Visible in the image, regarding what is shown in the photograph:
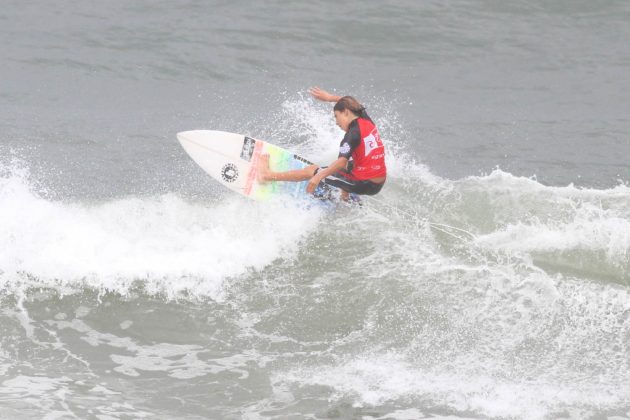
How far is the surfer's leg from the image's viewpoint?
890cm

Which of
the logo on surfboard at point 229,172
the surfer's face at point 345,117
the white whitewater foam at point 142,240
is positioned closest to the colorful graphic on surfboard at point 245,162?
the logo on surfboard at point 229,172

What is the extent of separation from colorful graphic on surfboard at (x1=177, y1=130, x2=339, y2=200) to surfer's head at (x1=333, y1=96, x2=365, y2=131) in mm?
1102

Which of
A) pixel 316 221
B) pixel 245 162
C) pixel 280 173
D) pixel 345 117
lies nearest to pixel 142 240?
pixel 245 162

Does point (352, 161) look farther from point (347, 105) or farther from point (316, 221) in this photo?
point (316, 221)

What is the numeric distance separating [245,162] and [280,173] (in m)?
0.48

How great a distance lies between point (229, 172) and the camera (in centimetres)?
938

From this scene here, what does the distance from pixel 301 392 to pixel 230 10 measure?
1037cm

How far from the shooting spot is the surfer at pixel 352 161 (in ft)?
27.5

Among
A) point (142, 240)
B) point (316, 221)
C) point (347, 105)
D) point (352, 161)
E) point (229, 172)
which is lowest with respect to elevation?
point (142, 240)

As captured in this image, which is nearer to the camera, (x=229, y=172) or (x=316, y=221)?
(x=316, y=221)

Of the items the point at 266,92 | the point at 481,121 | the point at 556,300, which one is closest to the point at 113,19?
the point at 266,92

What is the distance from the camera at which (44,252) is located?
8383 mm

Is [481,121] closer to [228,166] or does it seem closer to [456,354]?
[228,166]

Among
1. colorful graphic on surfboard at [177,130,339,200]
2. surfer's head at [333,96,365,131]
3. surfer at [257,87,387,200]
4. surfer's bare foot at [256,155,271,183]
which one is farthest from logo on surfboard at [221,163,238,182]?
surfer's head at [333,96,365,131]
